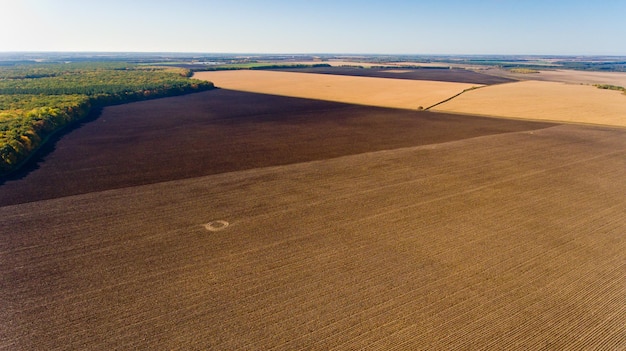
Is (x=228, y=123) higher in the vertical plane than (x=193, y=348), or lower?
higher

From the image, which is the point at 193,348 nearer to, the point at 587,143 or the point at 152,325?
the point at 152,325

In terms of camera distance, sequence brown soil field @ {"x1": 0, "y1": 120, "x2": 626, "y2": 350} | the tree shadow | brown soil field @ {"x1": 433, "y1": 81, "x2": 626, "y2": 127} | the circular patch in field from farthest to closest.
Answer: brown soil field @ {"x1": 433, "y1": 81, "x2": 626, "y2": 127} → the tree shadow → the circular patch in field → brown soil field @ {"x1": 0, "y1": 120, "x2": 626, "y2": 350}

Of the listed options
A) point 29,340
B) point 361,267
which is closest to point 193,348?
point 29,340

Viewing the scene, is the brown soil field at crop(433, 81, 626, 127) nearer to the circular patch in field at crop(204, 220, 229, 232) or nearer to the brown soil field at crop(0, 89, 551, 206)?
the brown soil field at crop(0, 89, 551, 206)

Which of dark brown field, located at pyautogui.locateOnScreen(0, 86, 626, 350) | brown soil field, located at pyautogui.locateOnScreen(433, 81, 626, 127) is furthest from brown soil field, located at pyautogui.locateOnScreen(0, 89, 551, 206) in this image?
brown soil field, located at pyautogui.locateOnScreen(433, 81, 626, 127)

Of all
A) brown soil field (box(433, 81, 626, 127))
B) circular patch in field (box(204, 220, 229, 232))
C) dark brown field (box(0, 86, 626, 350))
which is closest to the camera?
dark brown field (box(0, 86, 626, 350))

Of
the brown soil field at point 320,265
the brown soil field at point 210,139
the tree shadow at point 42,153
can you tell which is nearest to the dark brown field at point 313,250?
the brown soil field at point 320,265

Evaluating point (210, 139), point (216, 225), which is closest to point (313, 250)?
point (216, 225)
